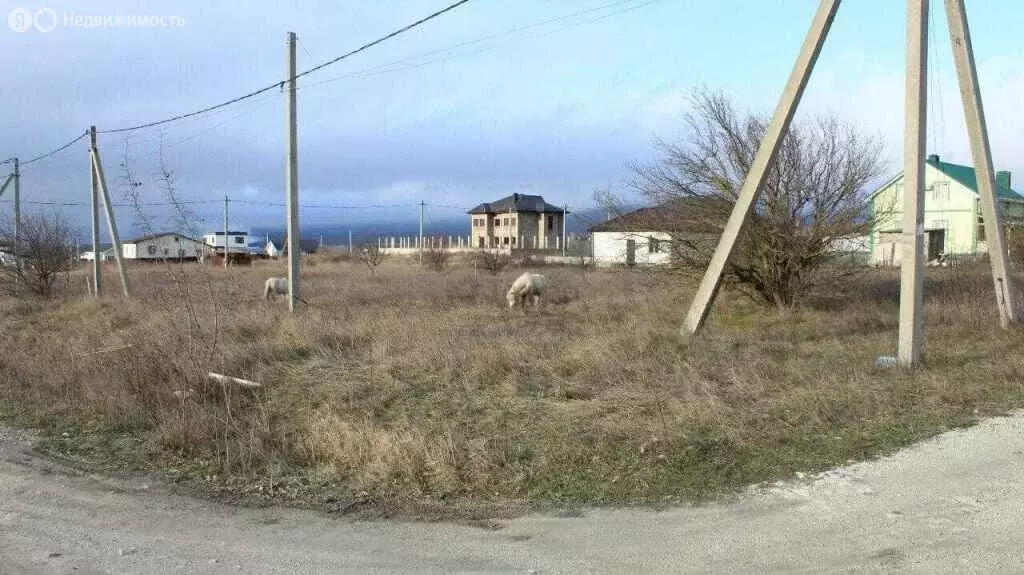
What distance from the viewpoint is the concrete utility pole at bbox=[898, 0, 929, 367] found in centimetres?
886

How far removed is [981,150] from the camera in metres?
11.7

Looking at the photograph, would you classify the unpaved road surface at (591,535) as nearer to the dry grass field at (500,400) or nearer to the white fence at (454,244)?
the dry grass field at (500,400)

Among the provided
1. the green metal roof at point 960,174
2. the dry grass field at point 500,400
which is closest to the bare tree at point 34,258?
the dry grass field at point 500,400

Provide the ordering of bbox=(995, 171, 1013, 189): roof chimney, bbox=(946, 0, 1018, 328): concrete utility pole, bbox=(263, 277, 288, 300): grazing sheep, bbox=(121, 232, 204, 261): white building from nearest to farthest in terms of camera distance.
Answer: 1. bbox=(121, 232, 204, 261): white building
2. bbox=(946, 0, 1018, 328): concrete utility pole
3. bbox=(263, 277, 288, 300): grazing sheep
4. bbox=(995, 171, 1013, 189): roof chimney

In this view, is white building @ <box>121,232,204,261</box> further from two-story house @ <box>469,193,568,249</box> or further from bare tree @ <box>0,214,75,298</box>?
two-story house @ <box>469,193,568,249</box>

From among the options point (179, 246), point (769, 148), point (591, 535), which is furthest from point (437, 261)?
point (591, 535)

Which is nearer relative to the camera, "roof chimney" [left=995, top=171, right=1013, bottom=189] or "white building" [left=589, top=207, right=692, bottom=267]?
"white building" [left=589, top=207, right=692, bottom=267]

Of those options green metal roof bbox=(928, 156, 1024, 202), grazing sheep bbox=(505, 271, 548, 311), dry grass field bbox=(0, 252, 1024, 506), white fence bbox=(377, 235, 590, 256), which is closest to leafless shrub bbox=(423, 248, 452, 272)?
white fence bbox=(377, 235, 590, 256)

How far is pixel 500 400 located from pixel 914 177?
18.4 feet

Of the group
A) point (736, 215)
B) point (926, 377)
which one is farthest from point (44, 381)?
point (926, 377)

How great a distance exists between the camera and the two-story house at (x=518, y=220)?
8106cm

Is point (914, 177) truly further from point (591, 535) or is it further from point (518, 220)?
point (518, 220)

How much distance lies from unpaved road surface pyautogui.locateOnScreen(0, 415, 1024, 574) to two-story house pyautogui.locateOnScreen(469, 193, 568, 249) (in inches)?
2874

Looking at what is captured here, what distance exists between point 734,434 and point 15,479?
5578 mm
